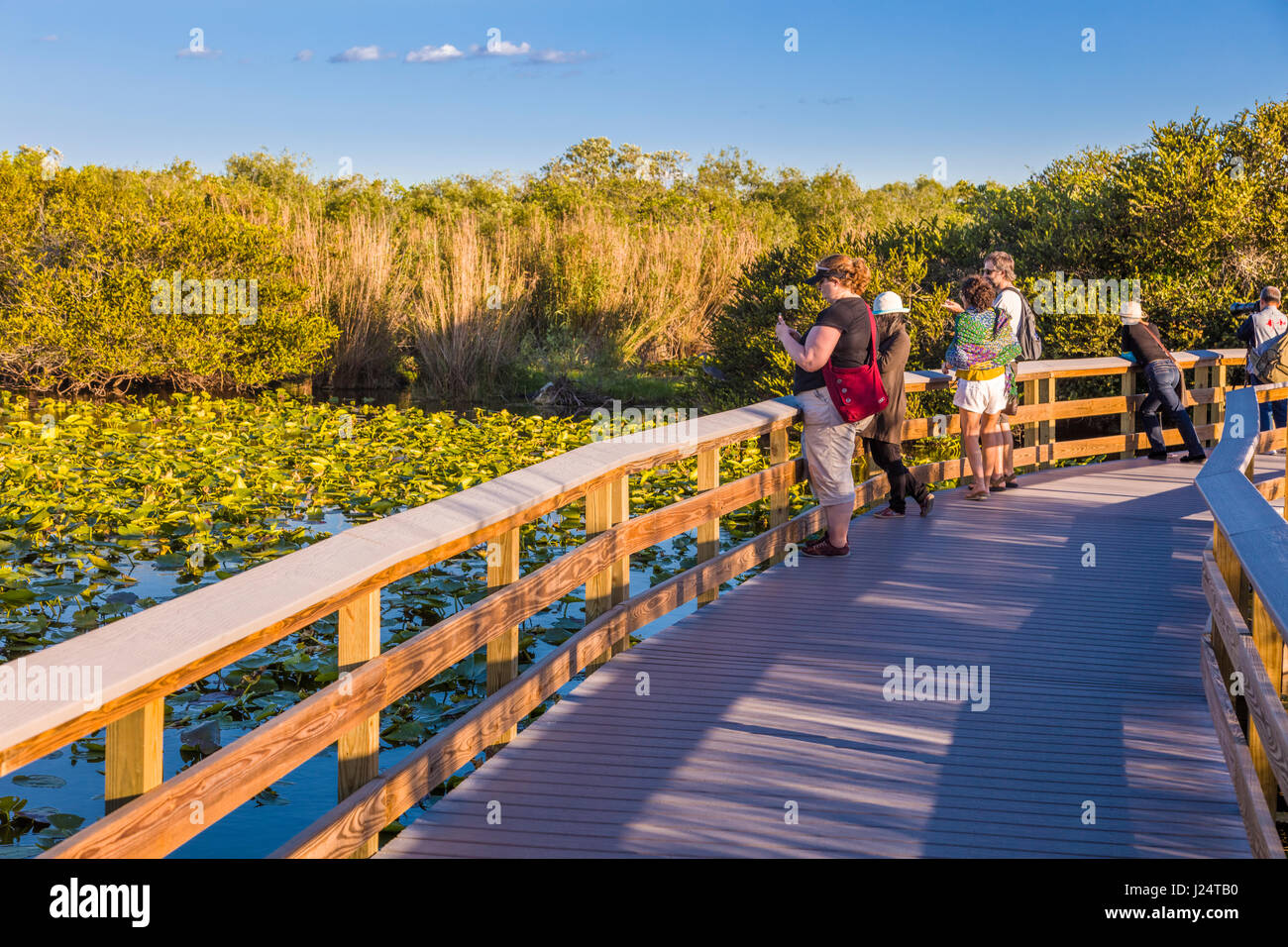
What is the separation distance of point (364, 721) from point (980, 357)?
5890mm

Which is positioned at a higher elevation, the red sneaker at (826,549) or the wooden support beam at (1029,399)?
the wooden support beam at (1029,399)

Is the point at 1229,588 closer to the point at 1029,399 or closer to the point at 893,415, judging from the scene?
the point at 893,415

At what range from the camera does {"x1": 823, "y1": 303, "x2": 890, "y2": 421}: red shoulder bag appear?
21.0ft

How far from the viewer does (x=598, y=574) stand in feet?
16.1

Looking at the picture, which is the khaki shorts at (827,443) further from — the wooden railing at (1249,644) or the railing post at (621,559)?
the wooden railing at (1249,644)

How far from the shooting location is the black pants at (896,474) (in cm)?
794

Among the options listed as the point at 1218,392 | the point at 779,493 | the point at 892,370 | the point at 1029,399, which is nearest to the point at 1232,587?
the point at 779,493

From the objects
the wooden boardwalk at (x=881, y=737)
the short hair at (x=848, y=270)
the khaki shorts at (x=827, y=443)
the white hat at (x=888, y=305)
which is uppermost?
the short hair at (x=848, y=270)

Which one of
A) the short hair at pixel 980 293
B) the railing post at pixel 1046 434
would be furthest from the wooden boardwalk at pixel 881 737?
the railing post at pixel 1046 434

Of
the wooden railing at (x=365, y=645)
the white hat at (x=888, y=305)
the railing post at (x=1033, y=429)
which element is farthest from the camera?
the railing post at (x=1033, y=429)

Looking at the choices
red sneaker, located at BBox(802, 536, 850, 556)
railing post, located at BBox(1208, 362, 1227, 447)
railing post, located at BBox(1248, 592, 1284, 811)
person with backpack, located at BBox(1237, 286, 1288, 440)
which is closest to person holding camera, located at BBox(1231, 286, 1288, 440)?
person with backpack, located at BBox(1237, 286, 1288, 440)

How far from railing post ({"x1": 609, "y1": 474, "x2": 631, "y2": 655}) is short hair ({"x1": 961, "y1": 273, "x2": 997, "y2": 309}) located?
12.6 feet

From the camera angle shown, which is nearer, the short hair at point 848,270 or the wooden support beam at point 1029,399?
the short hair at point 848,270

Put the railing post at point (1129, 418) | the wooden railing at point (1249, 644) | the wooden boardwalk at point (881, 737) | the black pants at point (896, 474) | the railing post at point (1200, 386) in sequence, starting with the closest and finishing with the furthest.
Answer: the wooden railing at point (1249, 644) → the wooden boardwalk at point (881, 737) → the black pants at point (896, 474) → the railing post at point (1129, 418) → the railing post at point (1200, 386)
